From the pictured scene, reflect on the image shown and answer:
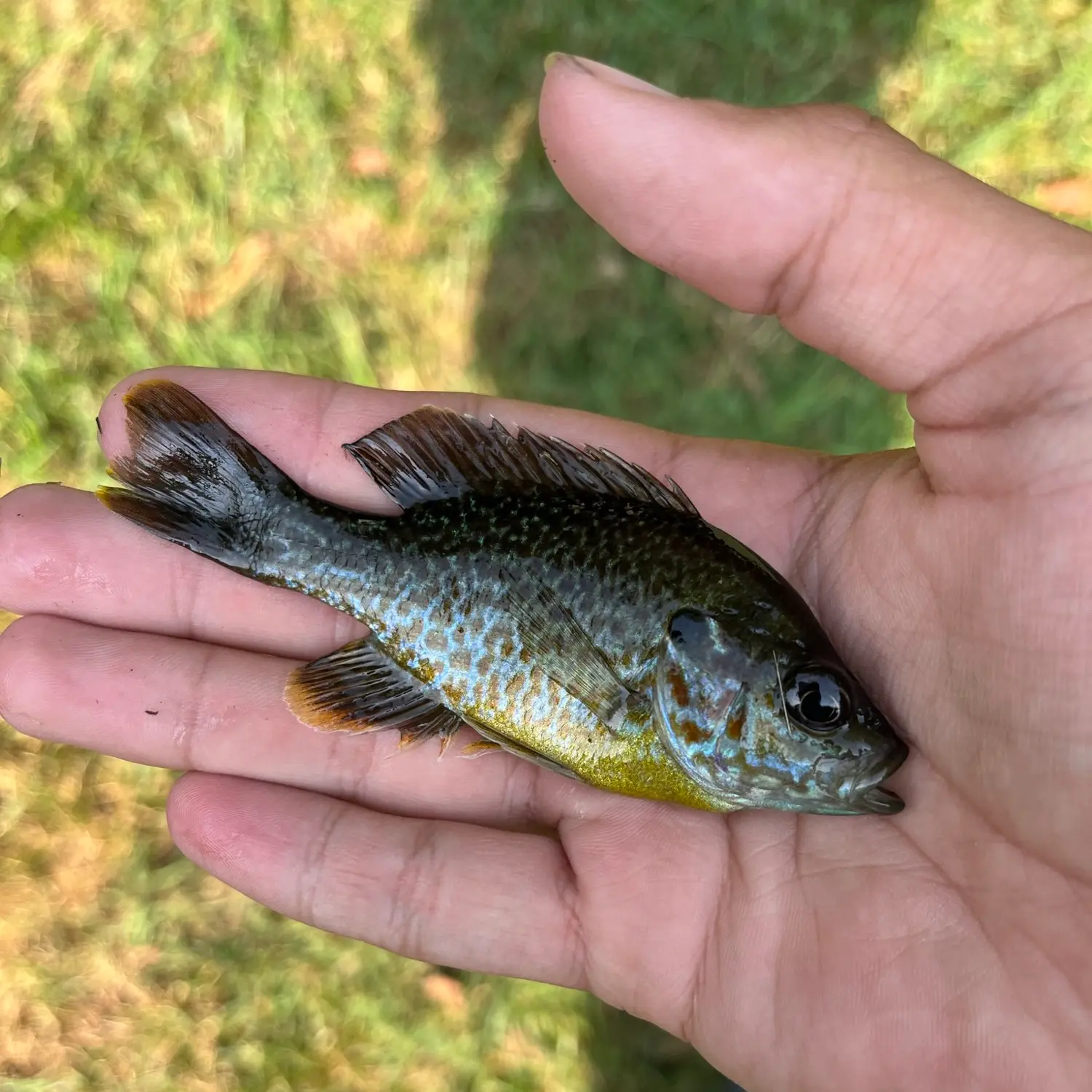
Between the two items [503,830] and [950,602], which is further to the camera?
[503,830]

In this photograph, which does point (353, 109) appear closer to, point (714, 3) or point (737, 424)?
point (714, 3)

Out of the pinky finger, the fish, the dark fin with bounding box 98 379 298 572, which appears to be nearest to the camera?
the fish

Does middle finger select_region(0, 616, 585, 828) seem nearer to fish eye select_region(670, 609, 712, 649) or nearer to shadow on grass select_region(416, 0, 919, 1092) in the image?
fish eye select_region(670, 609, 712, 649)

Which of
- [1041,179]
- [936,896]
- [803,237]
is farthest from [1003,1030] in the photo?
[1041,179]

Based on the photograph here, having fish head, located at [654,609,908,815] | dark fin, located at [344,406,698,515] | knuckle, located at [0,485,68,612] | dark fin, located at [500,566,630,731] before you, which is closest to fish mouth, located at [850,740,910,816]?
fish head, located at [654,609,908,815]

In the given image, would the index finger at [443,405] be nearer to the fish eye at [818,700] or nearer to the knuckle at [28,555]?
the knuckle at [28,555]

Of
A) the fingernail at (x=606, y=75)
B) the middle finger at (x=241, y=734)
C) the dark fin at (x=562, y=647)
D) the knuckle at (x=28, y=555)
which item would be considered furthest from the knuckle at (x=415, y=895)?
the fingernail at (x=606, y=75)
